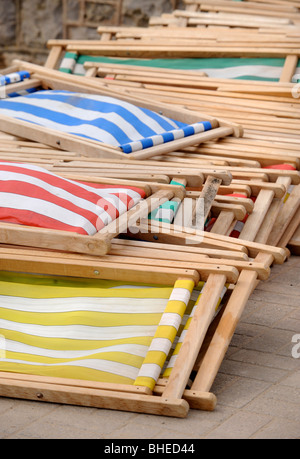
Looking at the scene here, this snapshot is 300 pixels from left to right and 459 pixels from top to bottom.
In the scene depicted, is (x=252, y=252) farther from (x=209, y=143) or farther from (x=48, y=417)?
(x=209, y=143)

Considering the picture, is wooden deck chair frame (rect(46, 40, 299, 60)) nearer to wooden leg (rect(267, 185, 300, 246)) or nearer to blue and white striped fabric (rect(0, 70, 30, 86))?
blue and white striped fabric (rect(0, 70, 30, 86))

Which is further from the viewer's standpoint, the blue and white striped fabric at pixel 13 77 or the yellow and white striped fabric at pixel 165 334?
the blue and white striped fabric at pixel 13 77

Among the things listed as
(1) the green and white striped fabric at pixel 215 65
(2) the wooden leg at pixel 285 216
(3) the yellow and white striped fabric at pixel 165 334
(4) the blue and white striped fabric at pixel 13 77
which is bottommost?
(3) the yellow and white striped fabric at pixel 165 334

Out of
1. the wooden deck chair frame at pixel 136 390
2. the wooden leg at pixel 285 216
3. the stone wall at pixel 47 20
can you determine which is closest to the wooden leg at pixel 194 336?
the wooden deck chair frame at pixel 136 390

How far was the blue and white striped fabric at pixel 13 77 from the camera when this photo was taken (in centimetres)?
573

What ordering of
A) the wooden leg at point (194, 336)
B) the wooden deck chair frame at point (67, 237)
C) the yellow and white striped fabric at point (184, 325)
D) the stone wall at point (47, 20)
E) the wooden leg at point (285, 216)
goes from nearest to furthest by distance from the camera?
the wooden leg at point (194, 336) → the yellow and white striped fabric at point (184, 325) → the wooden deck chair frame at point (67, 237) → the wooden leg at point (285, 216) → the stone wall at point (47, 20)

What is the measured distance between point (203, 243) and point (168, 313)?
1.95ft

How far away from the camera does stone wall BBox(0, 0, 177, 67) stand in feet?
30.5

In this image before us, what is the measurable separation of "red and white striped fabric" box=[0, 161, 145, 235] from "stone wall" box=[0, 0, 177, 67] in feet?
19.5

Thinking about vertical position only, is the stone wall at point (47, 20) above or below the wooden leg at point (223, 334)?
above

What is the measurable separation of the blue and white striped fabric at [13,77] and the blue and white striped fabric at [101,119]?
1.10 feet

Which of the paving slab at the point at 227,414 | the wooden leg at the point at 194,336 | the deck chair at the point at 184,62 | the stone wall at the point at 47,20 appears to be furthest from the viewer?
the stone wall at the point at 47,20

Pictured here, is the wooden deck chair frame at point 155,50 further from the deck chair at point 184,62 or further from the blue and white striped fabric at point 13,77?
the blue and white striped fabric at point 13,77
